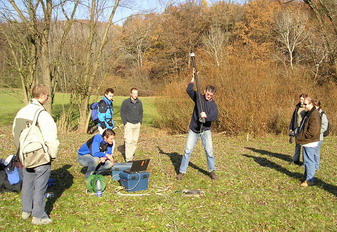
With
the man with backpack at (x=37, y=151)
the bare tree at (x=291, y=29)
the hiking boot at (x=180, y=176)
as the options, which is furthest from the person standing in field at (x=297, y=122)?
the bare tree at (x=291, y=29)

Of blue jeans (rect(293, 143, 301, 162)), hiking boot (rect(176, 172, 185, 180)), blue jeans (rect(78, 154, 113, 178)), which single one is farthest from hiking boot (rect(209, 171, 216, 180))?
blue jeans (rect(293, 143, 301, 162))

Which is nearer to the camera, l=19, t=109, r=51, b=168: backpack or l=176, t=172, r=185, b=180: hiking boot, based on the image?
l=19, t=109, r=51, b=168: backpack

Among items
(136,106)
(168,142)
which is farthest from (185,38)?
(136,106)

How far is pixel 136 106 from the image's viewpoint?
30.1 feet

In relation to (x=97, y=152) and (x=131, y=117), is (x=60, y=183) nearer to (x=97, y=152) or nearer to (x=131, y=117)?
(x=97, y=152)

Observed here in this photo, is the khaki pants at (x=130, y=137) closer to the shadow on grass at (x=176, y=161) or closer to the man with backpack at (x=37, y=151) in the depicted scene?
the shadow on grass at (x=176, y=161)

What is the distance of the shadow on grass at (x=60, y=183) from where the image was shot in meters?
5.96

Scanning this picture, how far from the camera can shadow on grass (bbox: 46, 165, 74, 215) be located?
5.96m

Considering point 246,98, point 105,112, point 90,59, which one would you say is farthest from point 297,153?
point 90,59

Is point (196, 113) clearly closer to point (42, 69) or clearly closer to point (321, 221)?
point (321, 221)

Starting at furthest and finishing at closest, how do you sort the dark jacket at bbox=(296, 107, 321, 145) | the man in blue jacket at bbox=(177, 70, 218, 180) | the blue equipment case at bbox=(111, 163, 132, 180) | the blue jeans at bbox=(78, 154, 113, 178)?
the man in blue jacket at bbox=(177, 70, 218, 180) → the blue equipment case at bbox=(111, 163, 132, 180) → the dark jacket at bbox=(296, 107, 321, 145) → the blue jeans at bbox=(78, 154, 113, 178)

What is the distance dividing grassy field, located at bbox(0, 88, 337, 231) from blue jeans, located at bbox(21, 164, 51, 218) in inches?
10.4

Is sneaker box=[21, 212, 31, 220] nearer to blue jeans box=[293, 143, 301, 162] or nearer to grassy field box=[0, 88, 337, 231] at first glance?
grassy field box=[0, 88, 337, 231]

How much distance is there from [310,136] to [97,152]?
416cm
